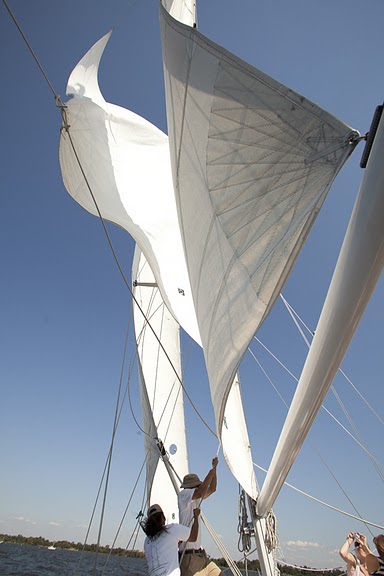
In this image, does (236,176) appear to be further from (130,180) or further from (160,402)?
(160,402)

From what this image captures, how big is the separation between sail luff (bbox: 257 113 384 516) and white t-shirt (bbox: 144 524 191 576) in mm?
1214

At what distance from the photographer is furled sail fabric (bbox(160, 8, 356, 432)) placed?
229cm

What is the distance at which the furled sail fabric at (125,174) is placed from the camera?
5.87 meters

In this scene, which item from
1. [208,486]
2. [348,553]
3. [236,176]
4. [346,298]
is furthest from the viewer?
[348,553]

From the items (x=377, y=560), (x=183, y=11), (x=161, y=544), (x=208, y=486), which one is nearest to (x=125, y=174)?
(x=183, y=11)

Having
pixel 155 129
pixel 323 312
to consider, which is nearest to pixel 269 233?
pixel 323 312

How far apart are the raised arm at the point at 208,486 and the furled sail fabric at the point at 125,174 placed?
304 cm

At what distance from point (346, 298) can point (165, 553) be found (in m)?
1.75

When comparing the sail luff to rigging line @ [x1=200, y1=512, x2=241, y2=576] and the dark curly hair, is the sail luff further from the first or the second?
rigging line @ [x1=200, y1=512, x2=241, y2=576]

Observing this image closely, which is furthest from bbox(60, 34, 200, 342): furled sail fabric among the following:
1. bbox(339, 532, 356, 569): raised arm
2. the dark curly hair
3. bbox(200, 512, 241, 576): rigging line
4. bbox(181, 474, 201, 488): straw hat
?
the dark curly hair

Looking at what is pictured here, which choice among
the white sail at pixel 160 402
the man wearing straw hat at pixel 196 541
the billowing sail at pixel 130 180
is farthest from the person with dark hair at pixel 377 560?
the white sail at pixel 160 402

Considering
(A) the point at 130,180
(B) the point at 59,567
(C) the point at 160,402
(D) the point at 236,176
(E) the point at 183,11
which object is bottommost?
(B) the point at 59,567

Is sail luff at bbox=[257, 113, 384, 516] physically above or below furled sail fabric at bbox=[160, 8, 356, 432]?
below

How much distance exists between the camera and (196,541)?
313cm
